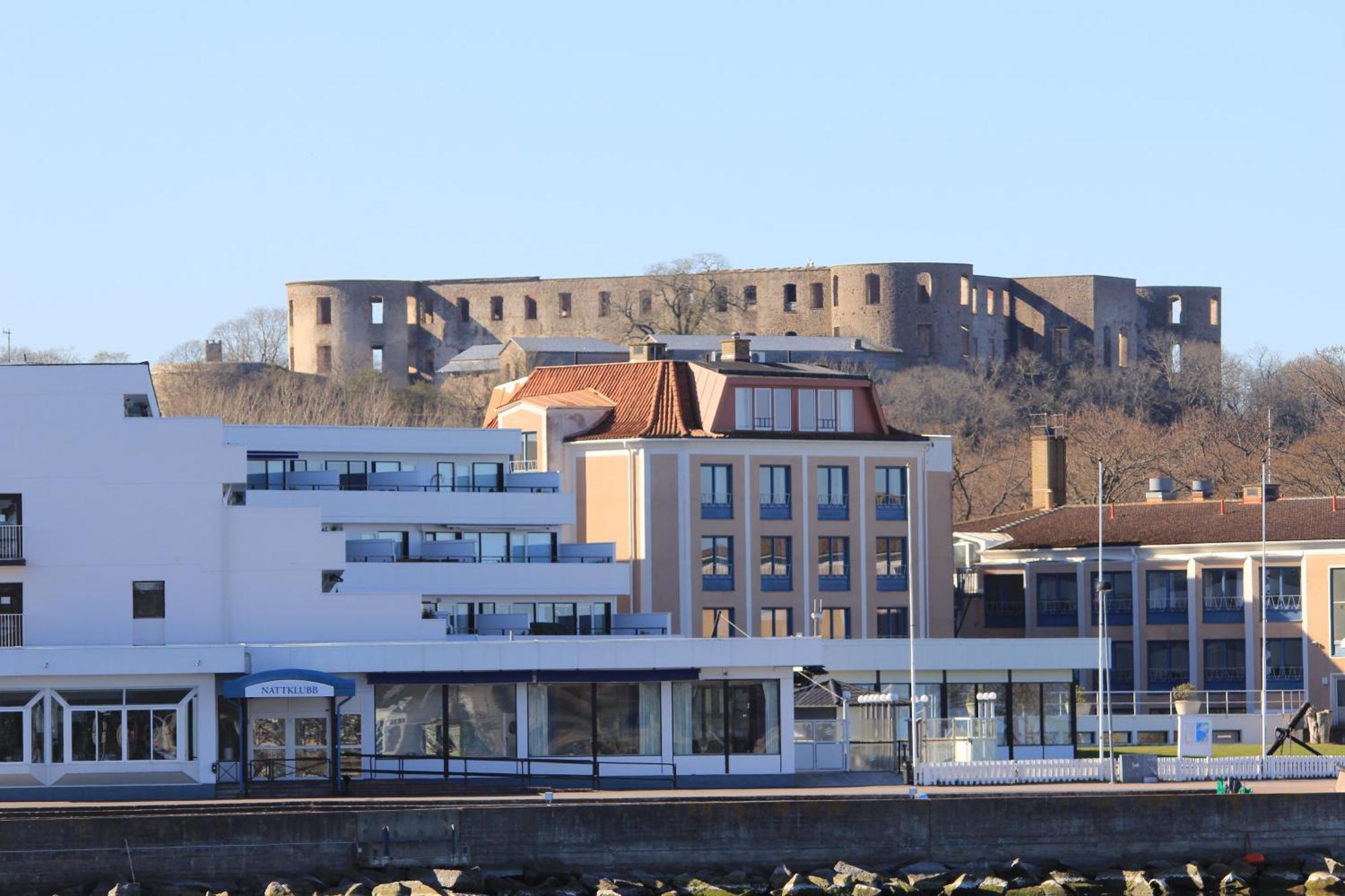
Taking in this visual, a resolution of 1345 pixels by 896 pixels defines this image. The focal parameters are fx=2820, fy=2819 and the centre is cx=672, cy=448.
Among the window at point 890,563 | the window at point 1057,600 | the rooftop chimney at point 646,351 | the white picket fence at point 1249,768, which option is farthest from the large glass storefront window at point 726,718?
the rooftop chimney at point 646,351

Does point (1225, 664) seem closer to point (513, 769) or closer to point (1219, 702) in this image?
point (1219, 702)

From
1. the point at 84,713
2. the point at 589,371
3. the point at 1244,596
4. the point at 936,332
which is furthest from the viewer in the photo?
the point at 936,332

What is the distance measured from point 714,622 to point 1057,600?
12201 mm

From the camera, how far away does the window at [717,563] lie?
271 feet

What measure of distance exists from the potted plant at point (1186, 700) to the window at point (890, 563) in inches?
350

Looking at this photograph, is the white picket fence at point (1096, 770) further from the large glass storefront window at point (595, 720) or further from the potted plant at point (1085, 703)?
the potted plant at point (1085, 703)

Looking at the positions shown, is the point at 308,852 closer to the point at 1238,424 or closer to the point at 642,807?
the point at 642,807

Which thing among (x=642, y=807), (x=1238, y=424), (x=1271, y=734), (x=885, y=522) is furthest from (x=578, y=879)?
(x=1238, y=424)

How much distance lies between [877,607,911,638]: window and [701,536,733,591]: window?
16.7ft

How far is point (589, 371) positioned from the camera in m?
91.2

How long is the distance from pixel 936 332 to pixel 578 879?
12992 centimetres

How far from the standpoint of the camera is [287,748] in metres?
53.7

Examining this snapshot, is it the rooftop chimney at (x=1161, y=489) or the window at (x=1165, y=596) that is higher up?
the rooftop chimney at (x=1161, y=489)

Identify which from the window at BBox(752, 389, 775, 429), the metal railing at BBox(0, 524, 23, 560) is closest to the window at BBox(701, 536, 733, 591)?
the window at BBox(752, 389, 775, 429)
